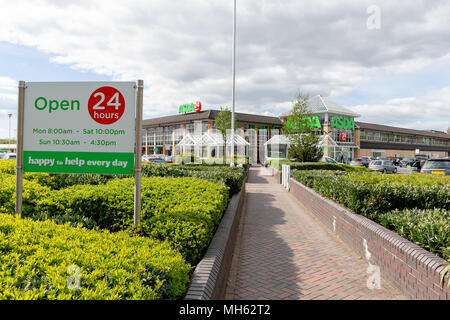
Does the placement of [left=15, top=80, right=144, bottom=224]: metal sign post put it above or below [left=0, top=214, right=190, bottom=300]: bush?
above

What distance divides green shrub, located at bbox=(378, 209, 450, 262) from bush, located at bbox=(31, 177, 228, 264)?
283 cm

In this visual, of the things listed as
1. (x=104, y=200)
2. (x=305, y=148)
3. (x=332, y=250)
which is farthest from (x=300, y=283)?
(x=305, y=148)

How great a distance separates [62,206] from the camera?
5.16m

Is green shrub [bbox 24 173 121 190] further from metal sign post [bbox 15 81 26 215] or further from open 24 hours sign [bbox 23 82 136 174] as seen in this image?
open 24 hours sign [bbox 23 82 136 174]

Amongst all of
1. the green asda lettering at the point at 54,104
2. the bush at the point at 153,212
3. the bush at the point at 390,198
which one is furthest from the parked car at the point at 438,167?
the green asda lettering at the point at 54,104

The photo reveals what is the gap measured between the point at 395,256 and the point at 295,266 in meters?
1.52

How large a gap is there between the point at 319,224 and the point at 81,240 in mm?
6523

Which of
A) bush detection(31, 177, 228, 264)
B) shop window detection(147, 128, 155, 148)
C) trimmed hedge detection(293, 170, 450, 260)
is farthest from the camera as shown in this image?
shop window detection(147, 128, 155, 148)

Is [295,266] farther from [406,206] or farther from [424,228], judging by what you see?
[406,206]

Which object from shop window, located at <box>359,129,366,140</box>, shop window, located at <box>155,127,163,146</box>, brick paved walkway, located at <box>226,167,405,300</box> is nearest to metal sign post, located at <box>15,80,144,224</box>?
brick paved walkway, located at <box>226,167,405,300</box>

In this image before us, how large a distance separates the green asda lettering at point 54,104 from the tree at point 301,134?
19280 mm

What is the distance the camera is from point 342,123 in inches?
2221

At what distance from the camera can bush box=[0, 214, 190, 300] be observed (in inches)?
87.8

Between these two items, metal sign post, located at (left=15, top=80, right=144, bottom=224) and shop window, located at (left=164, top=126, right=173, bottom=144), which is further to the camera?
shop window, located at (left=164, top=126, right=173, bottom=144)
